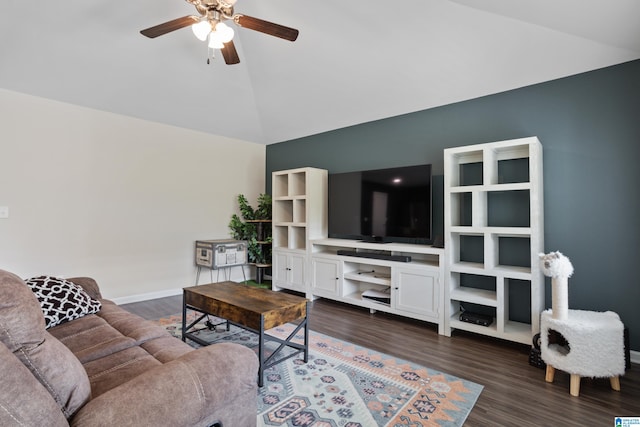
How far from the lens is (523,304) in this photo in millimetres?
3006

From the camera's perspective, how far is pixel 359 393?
2.04 m

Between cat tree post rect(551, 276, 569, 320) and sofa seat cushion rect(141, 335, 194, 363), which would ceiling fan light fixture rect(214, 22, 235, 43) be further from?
cat tree post rect(551, 276, 569, 320)

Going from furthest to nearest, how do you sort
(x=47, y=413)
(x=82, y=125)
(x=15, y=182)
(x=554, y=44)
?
(x=82, y=125) → (x=15, y=182) → (x=554, y=44) → (x=47, y=413)

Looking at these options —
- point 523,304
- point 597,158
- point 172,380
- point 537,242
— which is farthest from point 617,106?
point 172,380

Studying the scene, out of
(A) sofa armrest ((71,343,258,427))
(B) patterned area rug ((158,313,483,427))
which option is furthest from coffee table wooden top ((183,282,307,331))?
(A) sofa armrest ((71,343,258,427))

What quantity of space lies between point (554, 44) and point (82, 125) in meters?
4.94

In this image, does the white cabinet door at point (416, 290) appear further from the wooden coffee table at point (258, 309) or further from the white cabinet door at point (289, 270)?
the white cabinet door at point (289, 270)

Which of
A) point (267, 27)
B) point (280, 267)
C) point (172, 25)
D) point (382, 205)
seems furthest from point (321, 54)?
point (280, 267)

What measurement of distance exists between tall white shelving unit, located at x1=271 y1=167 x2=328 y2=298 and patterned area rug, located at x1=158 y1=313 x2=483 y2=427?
176cm

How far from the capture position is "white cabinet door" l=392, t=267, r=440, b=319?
3.13 metres

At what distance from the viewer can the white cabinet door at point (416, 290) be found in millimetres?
3127

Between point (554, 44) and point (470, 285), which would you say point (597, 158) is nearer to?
point (554, 44)

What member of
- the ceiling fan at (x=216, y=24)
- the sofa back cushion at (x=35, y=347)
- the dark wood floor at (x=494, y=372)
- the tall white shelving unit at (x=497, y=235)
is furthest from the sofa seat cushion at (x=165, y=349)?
the tall white shelving unit at (x=497, y=235)

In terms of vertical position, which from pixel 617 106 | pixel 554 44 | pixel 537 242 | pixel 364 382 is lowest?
pixel 364 382
